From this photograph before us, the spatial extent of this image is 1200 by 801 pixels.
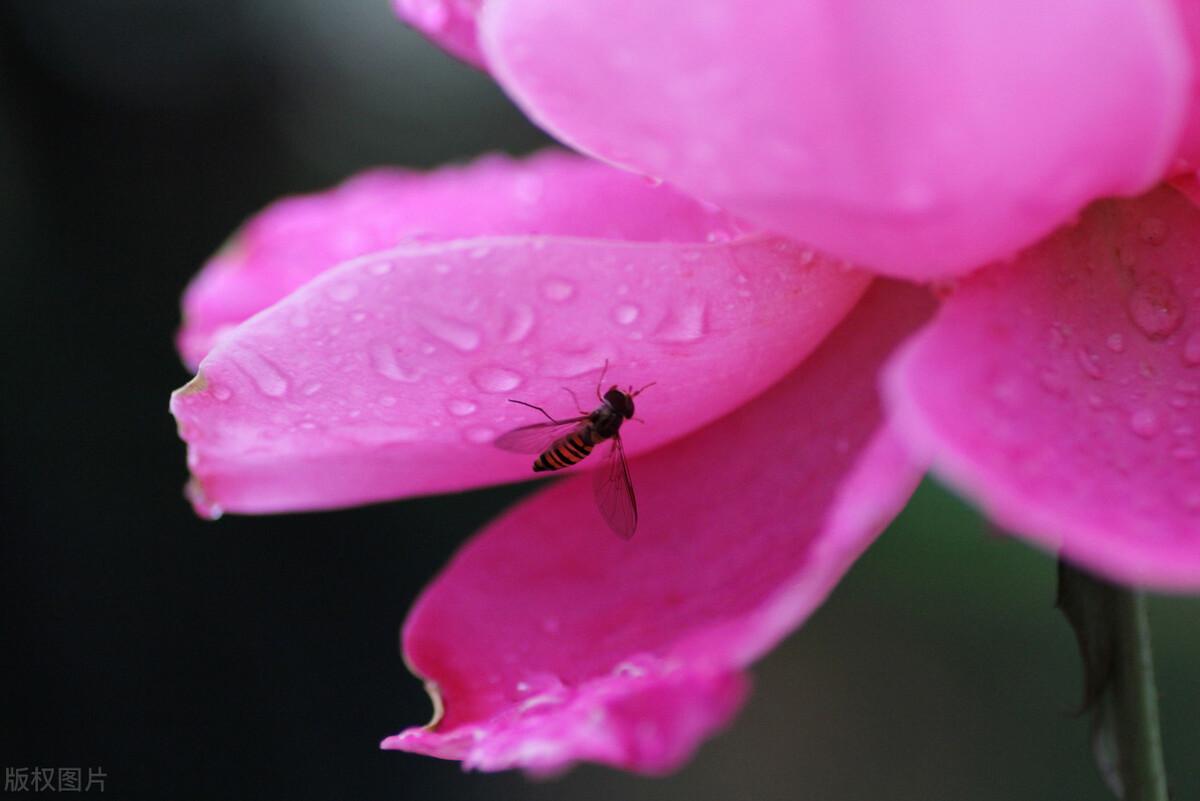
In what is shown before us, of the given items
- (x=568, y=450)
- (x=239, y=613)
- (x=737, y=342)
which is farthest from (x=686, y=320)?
(x=239, y=613)

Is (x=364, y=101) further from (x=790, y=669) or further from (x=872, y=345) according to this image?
(x=872, y=345)

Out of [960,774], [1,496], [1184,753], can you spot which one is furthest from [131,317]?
[1184,753]

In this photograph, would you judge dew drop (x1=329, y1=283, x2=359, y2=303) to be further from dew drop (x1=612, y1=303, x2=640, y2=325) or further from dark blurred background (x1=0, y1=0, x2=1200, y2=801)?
dark blurred background (x1=0, y1=0, x2=1200, y2=801)

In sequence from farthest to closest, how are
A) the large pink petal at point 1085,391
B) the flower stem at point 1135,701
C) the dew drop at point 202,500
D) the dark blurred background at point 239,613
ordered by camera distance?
the dark blurred background at point 239,613 → the dew drop at point 202,500 → the flower stem at point 1135,701 → the large pink petal at point 1085,391

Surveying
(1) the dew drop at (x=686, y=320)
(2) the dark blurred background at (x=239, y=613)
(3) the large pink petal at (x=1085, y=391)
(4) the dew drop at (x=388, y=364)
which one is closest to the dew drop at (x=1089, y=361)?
(3) the large pink petal at (x=1085, y=391)

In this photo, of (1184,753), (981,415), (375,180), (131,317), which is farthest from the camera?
(131,317)

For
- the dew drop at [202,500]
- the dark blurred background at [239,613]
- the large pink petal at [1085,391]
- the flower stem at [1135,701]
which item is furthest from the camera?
the dark blurred background at [239,613]

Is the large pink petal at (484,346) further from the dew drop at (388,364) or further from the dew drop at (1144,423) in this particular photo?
the dew drop at (1144,423)
